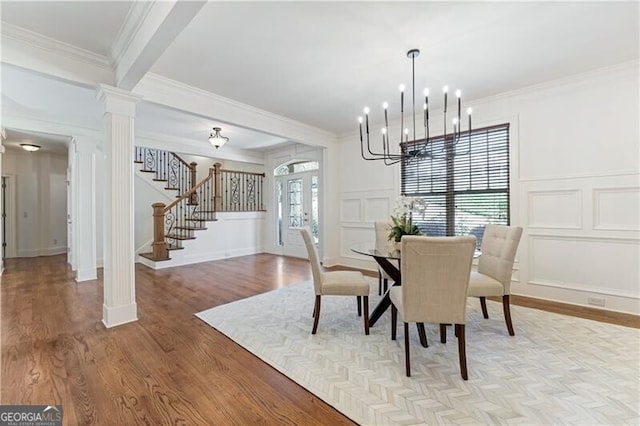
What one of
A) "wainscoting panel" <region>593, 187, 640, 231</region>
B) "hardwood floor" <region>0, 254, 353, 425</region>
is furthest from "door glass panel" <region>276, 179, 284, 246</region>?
"wainscoting panel" <region>593, 187, 640, 231</region>

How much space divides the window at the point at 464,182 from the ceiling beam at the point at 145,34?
110 inches

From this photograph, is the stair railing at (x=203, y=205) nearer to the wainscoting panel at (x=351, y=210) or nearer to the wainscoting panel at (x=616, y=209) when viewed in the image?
the wainscoting panel at (x=351, y=210)

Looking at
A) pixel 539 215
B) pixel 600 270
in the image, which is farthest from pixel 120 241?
pixel 600 270

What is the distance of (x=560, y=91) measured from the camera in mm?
3395

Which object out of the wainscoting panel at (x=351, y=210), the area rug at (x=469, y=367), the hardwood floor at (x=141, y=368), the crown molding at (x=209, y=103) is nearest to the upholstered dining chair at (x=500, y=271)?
the area rug at (x=469, y=367)

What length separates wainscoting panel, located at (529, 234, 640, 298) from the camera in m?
3.04

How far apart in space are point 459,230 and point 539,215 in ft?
3.26

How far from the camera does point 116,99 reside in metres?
2.84

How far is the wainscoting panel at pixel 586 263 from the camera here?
3.04 meters

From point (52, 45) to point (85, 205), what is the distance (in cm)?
312

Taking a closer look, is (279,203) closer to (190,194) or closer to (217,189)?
(217,189)

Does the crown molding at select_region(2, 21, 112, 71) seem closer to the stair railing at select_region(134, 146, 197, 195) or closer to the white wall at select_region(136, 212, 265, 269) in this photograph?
the white wall at select_region(136, 212, 265, 269)

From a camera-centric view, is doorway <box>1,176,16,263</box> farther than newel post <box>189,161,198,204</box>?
No

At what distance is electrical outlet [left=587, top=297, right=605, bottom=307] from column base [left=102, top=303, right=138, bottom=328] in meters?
5.05
